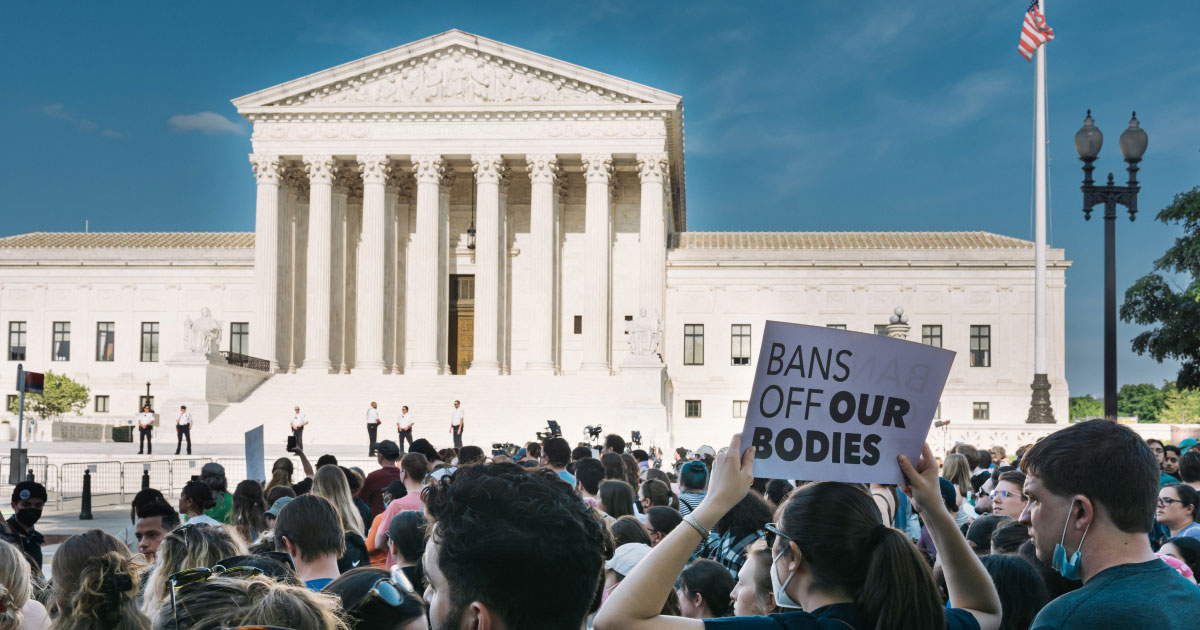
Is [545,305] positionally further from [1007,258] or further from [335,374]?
[1007,258]

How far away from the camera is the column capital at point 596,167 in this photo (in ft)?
164

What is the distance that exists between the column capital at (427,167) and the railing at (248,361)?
10.9 m

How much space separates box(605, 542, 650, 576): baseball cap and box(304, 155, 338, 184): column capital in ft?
154

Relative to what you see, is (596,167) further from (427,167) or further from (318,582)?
(318,582)

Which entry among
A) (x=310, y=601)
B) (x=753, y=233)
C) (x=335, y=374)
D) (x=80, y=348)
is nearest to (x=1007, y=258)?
(x=753, y=233)

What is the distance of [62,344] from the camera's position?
5703cm

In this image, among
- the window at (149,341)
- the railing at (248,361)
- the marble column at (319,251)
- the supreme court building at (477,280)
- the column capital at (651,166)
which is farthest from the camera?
the window at (149,341)

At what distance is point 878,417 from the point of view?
3777mm

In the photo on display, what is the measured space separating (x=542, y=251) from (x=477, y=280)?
10.9 feet

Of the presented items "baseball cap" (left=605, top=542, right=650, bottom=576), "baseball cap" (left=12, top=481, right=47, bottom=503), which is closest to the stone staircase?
A: "baseball cap" (left=12, top=481, right=47, bottom=503)

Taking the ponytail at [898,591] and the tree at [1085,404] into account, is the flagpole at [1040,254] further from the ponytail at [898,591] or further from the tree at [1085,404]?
the tree at [1085,404]

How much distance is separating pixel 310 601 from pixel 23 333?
203 ft

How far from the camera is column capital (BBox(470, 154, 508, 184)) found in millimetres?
50031

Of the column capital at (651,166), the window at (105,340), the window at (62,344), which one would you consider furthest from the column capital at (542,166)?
the window at (62,344)
